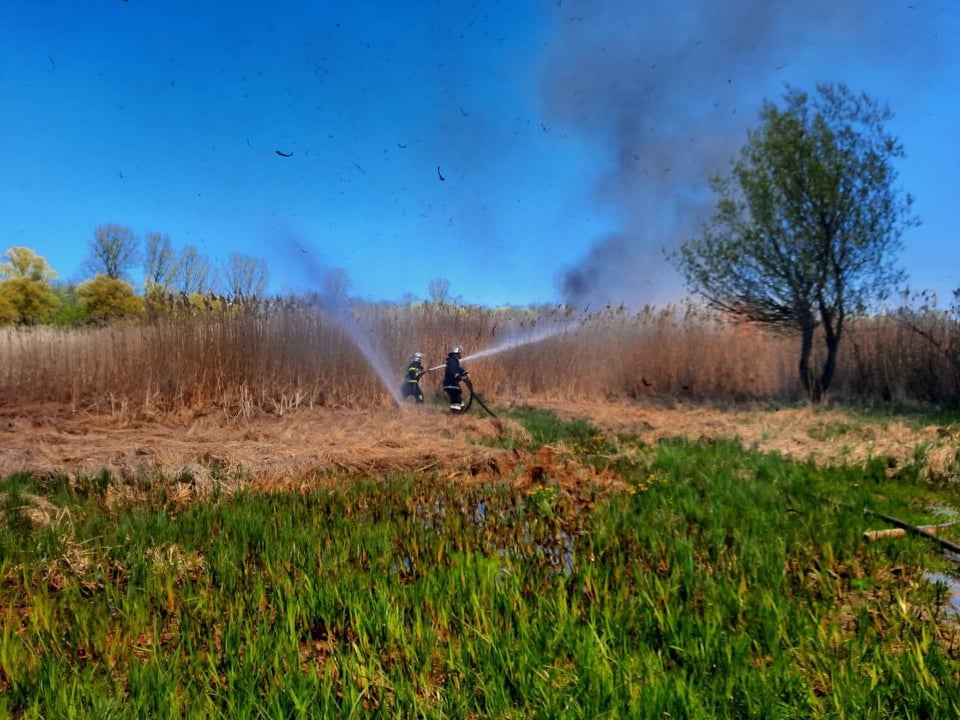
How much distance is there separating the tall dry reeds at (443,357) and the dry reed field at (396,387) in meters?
0.04

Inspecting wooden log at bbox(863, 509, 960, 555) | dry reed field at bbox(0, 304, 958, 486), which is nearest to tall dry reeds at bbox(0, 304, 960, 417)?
dry reed field at bbox(0, 304, 958, 486)

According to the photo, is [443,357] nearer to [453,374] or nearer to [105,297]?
[453,374]

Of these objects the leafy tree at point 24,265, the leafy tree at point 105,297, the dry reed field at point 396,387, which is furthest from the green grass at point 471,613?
the leafy tree at point 24,265

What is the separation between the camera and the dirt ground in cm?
673

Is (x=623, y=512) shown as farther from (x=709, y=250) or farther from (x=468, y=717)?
(x=709, y=250)

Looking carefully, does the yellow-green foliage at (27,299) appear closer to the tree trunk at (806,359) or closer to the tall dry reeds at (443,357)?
the tall dry reeds at (443,357)

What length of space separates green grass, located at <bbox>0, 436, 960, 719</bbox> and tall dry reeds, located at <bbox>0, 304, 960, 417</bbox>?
8.42 metres

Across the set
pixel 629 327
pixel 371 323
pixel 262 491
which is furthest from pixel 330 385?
pixel 629 327

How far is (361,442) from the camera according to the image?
8773mm

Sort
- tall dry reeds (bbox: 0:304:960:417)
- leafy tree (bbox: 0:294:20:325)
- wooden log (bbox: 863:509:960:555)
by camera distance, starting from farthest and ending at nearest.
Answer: leafy tree (bbox: 0:294:20:325), tall dry reeds (bbox: 0:304:960:417), wooden log (bbox: 863:509:960:555)

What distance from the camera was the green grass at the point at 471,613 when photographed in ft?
7.60

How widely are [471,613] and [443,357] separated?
14.2 metres

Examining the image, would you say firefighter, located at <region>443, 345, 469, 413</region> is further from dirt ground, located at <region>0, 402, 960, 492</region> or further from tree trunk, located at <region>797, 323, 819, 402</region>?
tree trunk, located at <region>797, 323, 819, 402</region>

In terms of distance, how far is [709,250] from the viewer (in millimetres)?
16594
